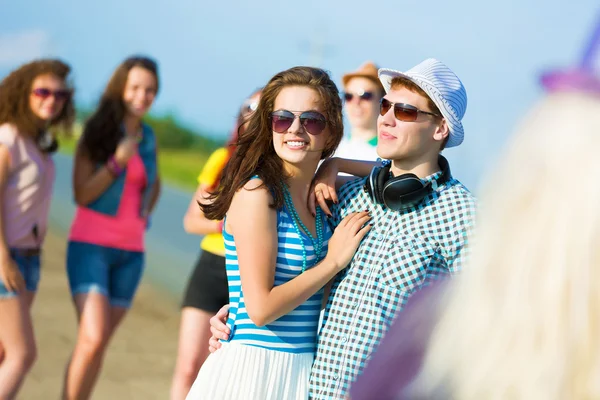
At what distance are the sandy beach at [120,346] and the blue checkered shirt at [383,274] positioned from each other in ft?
14.2

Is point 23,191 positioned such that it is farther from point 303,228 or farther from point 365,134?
point 303,228

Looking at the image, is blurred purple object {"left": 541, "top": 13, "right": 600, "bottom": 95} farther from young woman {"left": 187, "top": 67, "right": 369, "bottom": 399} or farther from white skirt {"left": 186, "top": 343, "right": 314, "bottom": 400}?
white skirt {"left": 186, "top": 343, "right": 314, "bottom": 400}

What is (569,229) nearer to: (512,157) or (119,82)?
(512,157)

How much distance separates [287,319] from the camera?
282 cm

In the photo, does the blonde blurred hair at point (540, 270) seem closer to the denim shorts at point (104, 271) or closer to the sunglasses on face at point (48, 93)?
the denim shorts at point (104, 271)

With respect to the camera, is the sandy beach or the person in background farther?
the sandy beach

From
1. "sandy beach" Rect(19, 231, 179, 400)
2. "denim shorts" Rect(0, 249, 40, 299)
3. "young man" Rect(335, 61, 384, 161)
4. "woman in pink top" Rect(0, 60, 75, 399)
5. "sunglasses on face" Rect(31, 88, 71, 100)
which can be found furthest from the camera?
"sandy beach" Rect(19, 231, 179, 400)

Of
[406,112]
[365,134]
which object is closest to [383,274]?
[406,112]

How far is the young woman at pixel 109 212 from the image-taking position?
5.25m

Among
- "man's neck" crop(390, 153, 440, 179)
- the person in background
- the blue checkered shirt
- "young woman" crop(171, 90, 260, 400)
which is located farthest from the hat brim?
"young woman" crop(171, 90, 260, 400)

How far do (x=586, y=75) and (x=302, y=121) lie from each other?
5.90 ft

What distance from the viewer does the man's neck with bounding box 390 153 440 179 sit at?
2.86 metres

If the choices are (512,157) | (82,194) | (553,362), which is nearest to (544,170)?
(512,157)

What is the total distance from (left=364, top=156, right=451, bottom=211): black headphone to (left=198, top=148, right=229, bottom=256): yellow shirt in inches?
92.9
